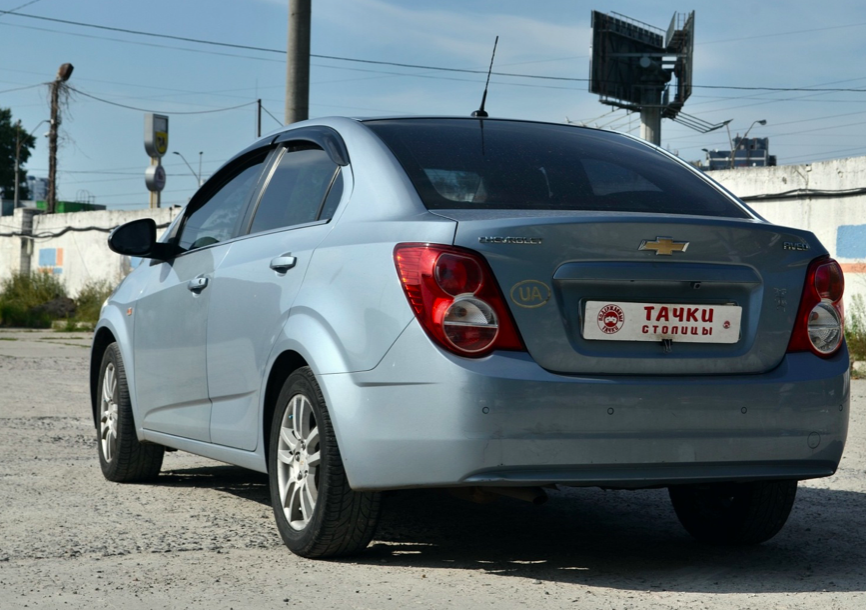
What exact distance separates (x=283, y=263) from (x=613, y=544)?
5.37ft

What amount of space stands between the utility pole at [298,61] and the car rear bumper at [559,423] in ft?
28.9

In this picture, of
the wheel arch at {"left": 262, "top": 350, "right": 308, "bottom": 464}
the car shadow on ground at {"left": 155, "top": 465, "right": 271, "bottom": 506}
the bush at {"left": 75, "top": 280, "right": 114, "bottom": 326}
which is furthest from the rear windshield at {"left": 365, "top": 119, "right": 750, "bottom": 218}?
the bush at {"left": 75, "top": 280, "right": 114, "bottom": 326}

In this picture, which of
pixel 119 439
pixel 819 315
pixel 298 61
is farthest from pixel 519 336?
pixel 298 61

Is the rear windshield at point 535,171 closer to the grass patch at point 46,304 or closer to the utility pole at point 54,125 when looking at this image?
the grass patch at point 46,304

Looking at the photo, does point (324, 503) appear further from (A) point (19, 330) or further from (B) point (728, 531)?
(A) point (19, 330)

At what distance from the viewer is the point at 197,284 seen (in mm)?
4934

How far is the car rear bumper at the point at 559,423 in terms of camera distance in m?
3.43

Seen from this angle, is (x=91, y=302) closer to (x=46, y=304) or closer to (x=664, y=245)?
(x=46, y=304)

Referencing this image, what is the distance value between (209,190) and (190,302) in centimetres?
72

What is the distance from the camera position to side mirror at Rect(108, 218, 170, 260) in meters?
5.43

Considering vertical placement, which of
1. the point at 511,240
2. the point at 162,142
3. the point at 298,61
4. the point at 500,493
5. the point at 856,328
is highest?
the point at 298,61

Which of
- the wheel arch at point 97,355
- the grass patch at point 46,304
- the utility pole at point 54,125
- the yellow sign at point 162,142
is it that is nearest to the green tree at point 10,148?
the utility pole at point 54,125

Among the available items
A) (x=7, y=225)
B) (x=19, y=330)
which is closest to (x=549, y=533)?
(x=19, y=330)

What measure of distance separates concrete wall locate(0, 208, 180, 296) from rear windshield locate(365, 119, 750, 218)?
1036 inches
